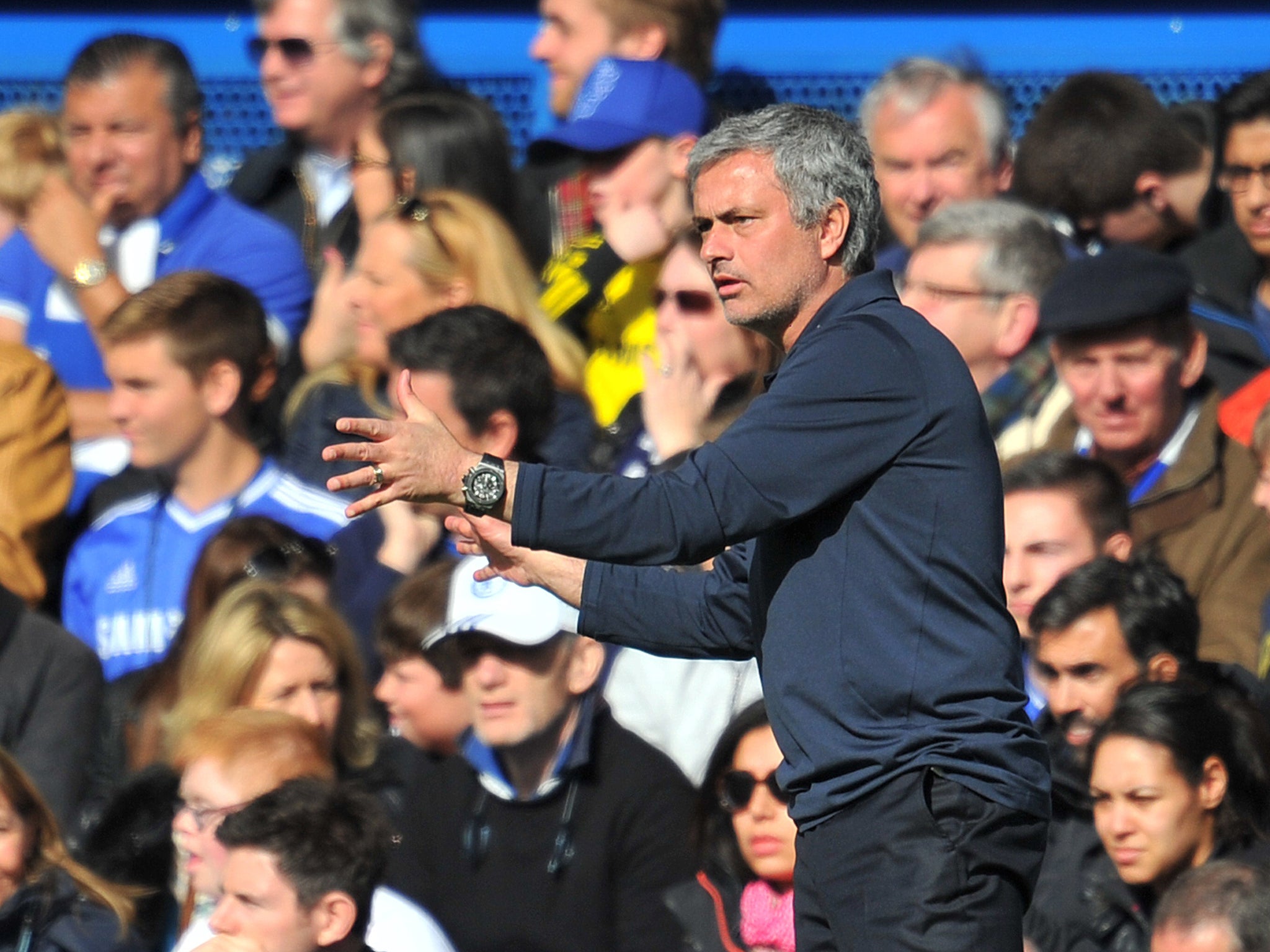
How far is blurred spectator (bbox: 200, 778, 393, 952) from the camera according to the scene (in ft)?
14.7

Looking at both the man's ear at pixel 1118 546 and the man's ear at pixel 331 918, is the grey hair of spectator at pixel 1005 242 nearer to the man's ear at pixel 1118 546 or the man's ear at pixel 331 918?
the man's ear at pixel 1118 546

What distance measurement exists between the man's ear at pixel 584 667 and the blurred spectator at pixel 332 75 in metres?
2.35

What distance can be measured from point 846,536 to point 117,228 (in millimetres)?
4595

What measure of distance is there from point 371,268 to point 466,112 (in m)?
0.73

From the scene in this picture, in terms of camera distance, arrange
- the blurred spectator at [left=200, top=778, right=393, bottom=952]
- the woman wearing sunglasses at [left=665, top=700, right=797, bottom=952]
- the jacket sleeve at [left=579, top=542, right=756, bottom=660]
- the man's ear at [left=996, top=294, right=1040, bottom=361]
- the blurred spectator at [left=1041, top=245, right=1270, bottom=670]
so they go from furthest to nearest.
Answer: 1. the man's ear at [left=996, top=294, right=1040, bottom=361]
2. the blurred spectator at [left=1041, top=245, right=1270, bottom=670]
3. the woman wearing sunglasses at [left=665, top=700, right=797, bottom=952]
4. the blurred spectator at [left=200, top=778, right=393, bottom=952]
5. the jacket sleeve at [left=579, top=542, right=756, bottom=660]

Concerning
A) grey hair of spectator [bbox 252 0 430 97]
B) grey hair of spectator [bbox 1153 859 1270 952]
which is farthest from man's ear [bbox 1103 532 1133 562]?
grey hair of spectator [bbox 252 0 430 97]

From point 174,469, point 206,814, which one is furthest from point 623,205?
point 206,814

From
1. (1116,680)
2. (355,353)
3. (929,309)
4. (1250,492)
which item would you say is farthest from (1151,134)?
(355,353)

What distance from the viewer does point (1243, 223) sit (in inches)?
241

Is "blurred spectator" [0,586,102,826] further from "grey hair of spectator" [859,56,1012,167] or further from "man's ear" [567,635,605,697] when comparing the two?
"grey hair of spectator" [859,56,1012,167]

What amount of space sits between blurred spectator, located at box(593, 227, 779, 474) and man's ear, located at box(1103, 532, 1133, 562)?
3.60 ft

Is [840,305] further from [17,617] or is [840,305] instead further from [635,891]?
[17,617]

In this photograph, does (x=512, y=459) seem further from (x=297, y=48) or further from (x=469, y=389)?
(x=297, y=48)

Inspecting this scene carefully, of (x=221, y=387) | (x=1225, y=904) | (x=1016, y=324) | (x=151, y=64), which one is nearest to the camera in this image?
(x=1225, y=904)
